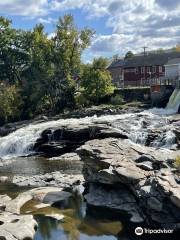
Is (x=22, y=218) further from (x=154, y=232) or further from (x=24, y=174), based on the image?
(x=24, y=174)

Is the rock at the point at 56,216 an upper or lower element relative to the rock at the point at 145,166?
lower

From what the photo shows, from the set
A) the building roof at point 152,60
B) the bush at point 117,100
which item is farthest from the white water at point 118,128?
the building roof at point 152,60

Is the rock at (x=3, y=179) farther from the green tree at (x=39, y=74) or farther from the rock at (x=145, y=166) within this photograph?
the green tree at (x=39, y=74)

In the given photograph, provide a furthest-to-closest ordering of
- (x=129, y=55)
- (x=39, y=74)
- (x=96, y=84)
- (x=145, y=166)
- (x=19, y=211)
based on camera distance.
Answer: (x=129, y=55) < (x=39, y=74) < (x=96, y=84) < (x=145, y=166) < (x=19, y=211)

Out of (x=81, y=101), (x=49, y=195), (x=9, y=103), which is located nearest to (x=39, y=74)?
(x=9, y=103)

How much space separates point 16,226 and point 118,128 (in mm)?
31521

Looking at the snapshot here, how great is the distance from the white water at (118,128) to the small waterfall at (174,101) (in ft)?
11.8

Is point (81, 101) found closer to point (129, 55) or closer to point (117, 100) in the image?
point (117, 100)

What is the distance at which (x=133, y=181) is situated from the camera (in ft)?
111

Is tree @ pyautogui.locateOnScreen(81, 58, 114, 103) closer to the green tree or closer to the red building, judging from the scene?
the green tree

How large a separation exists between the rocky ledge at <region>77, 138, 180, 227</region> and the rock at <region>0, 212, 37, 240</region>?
21.6 feet

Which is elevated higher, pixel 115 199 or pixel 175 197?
pixel 175 197

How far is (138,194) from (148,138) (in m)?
24.7

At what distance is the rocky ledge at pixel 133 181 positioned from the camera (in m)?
30.7
